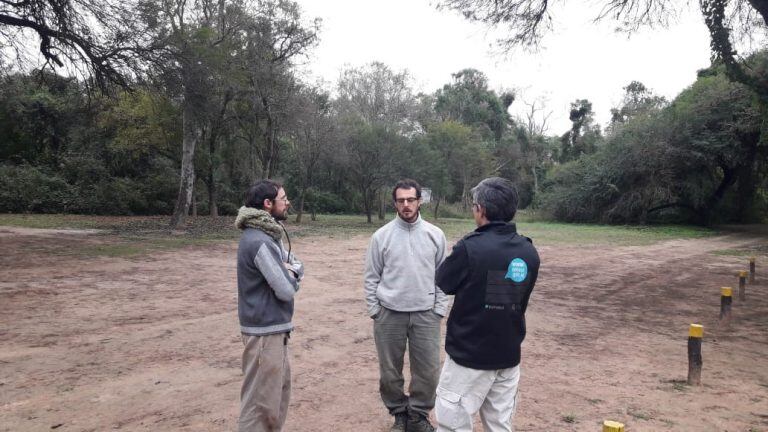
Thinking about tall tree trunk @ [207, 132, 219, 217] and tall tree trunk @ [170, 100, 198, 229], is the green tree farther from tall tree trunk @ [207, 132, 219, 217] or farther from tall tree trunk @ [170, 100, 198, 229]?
tall tree trunk @ [170, 100, 198, 229]

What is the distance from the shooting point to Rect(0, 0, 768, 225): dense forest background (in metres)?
13.9

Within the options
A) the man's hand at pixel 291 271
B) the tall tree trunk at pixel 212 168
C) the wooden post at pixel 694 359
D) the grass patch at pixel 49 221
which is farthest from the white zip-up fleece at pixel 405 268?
the tall tree trunk at pixel 212 168

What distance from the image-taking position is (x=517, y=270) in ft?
8.29

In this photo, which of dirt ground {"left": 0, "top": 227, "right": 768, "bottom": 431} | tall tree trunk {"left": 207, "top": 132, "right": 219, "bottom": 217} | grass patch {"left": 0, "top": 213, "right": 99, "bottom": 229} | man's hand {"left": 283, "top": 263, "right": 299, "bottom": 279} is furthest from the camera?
tall tree trunk {"left": 207, "top": 132, "right": 219, "bottom": 217}

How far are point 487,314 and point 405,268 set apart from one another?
117 cm

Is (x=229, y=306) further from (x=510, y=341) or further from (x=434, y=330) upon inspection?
(x=510, y=341)

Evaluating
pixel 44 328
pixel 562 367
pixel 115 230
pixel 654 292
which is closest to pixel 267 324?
pixel 562 367

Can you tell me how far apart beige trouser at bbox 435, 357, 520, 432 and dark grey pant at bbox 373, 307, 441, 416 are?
3.12 feet

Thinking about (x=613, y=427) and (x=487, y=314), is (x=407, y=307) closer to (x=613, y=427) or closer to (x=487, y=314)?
(x=487, y=314)

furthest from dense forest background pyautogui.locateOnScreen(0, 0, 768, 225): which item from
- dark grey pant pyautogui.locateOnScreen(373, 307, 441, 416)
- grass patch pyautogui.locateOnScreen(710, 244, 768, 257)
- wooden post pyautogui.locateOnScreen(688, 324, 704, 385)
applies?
dark grey pant pyautogui.locateOnScreen(373, 307, 441, 416)

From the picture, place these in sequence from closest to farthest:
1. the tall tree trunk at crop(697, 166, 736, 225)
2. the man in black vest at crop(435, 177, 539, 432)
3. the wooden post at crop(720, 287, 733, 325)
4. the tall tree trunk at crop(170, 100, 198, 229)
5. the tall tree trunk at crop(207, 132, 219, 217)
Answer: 1. the man in black vest at crop(435, 177, 539, 432)
2. the wooden post at crop(720, 287, 733, 325)
3. the tall tree trunk at crop(170, 100, 198, 229)
4. the tall tree trunk at crop(207, 132, 219, 217)
5. the tall tree trunk at crop(697, 166, 736, 225)

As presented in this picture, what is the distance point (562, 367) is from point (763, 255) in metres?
15.1

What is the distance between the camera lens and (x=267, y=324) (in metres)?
3.06

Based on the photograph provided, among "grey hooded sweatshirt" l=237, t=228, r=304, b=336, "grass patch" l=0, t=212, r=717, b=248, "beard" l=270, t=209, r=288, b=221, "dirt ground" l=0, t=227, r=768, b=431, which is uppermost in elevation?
"beard" l=270, t=209, r=288, b=221
